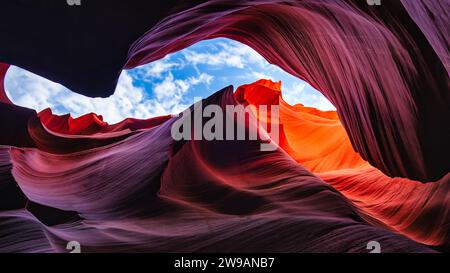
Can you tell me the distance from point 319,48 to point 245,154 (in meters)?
0.79

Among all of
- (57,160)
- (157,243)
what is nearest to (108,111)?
(57,160)

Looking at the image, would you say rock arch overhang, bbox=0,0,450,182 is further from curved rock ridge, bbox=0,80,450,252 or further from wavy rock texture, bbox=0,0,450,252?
curved rock ridge, bbox=0,80,450,252

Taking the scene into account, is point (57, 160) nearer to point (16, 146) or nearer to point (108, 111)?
point (16, 146)

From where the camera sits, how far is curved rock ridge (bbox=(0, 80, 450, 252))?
1694 mm

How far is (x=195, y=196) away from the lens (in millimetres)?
1869

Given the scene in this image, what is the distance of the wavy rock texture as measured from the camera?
5.65ft

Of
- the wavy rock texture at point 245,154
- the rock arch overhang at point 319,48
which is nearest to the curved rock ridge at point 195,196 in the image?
the wavy rock texture at point 245,154

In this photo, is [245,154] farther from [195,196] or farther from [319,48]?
[319,48]

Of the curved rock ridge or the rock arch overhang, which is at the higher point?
the rock arch overhang

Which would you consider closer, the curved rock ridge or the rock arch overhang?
the curved rock ridge

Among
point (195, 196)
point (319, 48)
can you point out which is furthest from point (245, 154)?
point (319, 48)

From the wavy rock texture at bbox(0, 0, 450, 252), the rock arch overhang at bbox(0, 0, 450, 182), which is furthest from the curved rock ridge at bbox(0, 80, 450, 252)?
the rock arch overhang at bbox(0, 0, 450, 182)

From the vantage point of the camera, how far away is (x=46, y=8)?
70.3 inches

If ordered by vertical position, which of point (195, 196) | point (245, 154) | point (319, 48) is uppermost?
point (319, 48)
